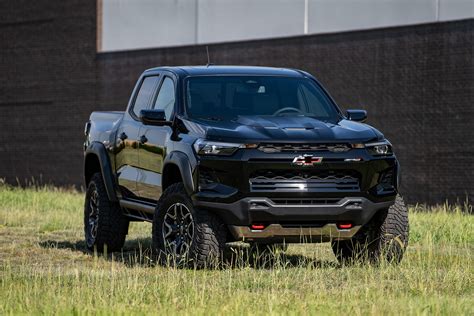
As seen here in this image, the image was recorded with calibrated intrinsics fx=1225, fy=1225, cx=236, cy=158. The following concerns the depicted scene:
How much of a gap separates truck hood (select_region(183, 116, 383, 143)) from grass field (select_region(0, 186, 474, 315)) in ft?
3.81

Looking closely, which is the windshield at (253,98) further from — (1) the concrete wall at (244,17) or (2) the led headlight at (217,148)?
(1) the concrete wall at (244,17)

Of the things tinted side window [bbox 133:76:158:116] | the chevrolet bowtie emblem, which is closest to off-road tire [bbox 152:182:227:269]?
the chevrolet bowtie emblem

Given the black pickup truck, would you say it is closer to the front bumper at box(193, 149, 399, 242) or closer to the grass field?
the front bumper at box(193, 149, 399, 242)

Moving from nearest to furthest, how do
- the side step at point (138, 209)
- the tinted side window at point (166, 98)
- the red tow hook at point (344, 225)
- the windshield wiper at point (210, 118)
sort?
1. the red tow hook at point (344, 225)
2. the windshield wiper at point (210, 118)
3. the tinted side window at point (166, 98)
4. the side step at point (138, 209)

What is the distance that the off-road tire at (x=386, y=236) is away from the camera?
1170 cm

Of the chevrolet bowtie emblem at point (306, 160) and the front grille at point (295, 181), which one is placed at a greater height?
the chevrolet bowtie emblem at point (306, 160)

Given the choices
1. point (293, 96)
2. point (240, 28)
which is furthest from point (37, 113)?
point (293, 96)

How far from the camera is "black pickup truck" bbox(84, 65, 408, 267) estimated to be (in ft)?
36.3

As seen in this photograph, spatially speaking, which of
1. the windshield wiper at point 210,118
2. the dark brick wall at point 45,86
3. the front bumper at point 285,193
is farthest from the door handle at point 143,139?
the dark brick wall at point 45,86

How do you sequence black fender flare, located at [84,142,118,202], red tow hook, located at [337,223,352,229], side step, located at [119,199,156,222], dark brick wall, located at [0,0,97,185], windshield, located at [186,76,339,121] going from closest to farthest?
red tow hook, located at [337,223,352,229] → windshield, located at [186,76,339,121] → side step, located at [119,199,156,222] → black fender flare, located at [84,142,118,202] → dark brick wall, located at [0,0,97,185]

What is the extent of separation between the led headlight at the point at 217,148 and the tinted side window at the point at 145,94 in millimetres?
2168

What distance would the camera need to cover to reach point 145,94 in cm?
1348

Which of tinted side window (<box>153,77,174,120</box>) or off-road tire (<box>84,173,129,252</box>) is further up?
tinted side window (<box>153,77,174,120</box>)

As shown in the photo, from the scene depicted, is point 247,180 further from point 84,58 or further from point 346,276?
point 84,58
